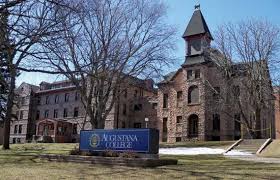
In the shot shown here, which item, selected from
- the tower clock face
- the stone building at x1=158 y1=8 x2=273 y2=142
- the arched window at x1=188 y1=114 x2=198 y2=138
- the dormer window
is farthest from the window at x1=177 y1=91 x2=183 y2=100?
the tower clock face

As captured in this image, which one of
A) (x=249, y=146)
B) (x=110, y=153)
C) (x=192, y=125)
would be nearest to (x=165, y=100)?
(x=192, y=125)

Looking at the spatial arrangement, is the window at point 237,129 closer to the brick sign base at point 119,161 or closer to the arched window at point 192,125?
the arched window at point 192,125

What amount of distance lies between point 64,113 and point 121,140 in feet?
160

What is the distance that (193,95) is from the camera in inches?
1852

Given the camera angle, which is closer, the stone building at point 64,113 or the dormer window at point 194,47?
the dormer window at point 194,47

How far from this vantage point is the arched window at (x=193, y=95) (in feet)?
153

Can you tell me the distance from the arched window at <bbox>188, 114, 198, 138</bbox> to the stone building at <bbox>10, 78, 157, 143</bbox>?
636 cm

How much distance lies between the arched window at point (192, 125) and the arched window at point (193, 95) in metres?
1.94

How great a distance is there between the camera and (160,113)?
50.5 metres

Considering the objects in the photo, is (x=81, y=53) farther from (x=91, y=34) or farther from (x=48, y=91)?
(x=48, y=91)

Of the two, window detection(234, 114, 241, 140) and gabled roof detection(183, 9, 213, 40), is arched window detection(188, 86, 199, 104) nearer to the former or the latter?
window detection(234, 114, 241, 140)

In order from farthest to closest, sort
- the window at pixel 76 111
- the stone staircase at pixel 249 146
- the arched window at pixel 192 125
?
the window at pixel 76 111 → the arched window at pixel 192 125 → the stone staircase at pixel 249 146

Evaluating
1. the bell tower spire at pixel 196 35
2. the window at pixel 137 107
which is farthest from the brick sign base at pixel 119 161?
the window at pixel 137 107

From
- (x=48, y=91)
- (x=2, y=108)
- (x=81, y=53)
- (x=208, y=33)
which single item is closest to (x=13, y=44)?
(x=81, y=53)
